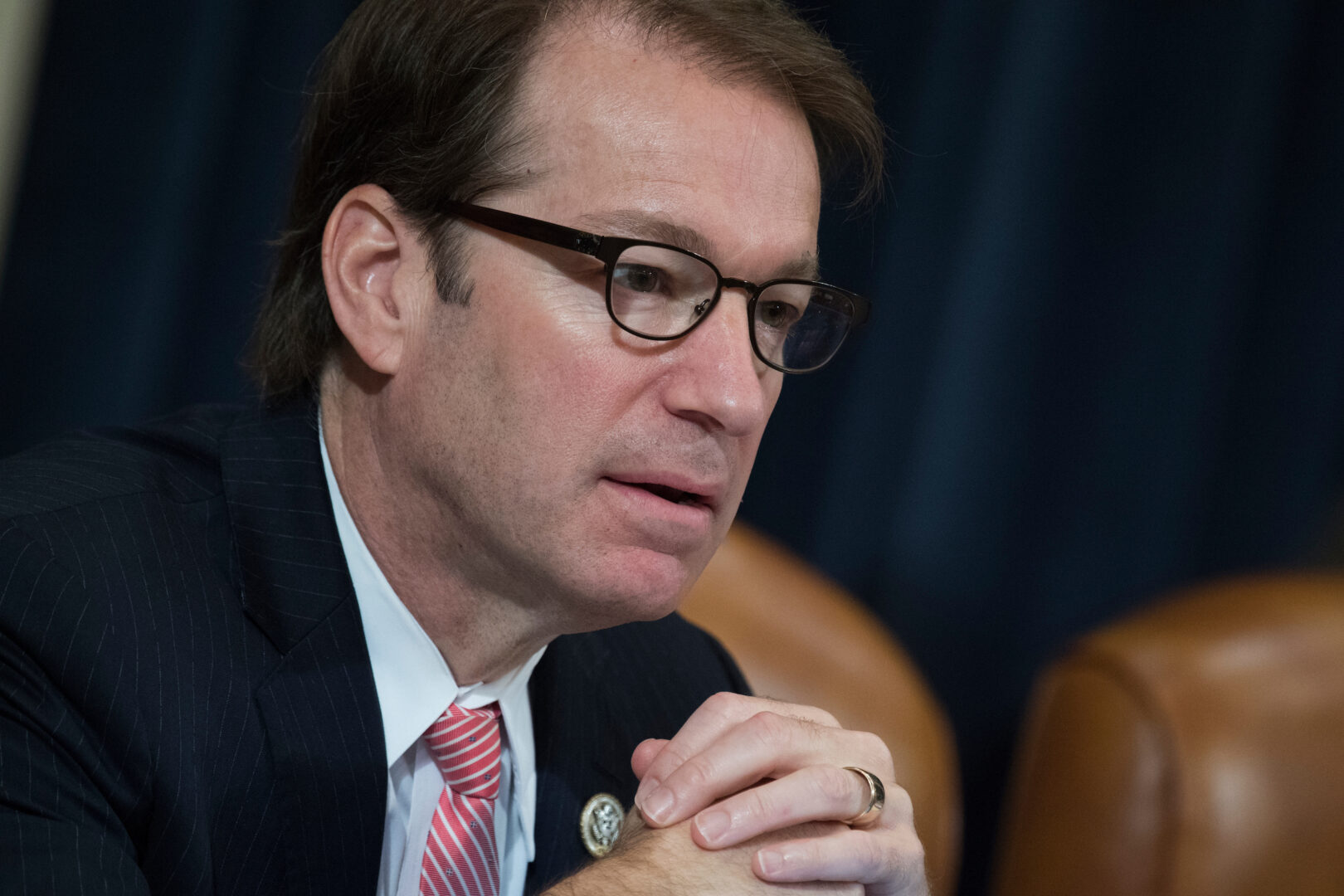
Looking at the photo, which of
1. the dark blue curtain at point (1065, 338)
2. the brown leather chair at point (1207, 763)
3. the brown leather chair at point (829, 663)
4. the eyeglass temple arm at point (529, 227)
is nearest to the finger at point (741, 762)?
the eyeglass temple arm at point (529, 227)

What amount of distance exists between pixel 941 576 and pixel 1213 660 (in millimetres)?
704

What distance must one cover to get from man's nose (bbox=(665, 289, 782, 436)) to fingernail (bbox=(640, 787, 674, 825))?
0.37 meters

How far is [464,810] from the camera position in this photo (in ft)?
4.67

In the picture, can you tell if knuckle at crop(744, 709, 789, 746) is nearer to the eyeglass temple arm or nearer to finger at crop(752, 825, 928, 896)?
finger at crop(752, 825, 928, 896)

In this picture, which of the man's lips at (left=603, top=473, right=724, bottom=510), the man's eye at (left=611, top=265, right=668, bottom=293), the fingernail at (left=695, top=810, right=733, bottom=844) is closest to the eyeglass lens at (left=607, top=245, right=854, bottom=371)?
the man's eye at (left=611, top=265, right=668, bottom=293)

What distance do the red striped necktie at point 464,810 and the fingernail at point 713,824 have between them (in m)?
0.32

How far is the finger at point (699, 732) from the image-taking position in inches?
50.6

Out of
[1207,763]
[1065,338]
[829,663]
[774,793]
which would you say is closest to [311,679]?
[774,793]

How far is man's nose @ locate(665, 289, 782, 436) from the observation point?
132 cm

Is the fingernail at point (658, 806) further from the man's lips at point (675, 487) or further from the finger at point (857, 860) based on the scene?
the man's lips at point (675, 487)

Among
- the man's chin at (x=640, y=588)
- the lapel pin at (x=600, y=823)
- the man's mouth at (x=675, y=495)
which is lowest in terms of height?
the lapel pin at (x=600, y=823)

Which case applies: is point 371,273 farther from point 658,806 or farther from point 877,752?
point 877,752

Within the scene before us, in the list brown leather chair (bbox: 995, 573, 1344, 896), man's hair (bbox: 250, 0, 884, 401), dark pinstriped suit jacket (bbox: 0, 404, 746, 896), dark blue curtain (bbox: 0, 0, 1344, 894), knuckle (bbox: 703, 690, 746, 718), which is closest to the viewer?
dark pinstriped suit jacket (bbox: 0, 404, 746, 896)

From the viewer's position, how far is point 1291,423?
9.27ft
